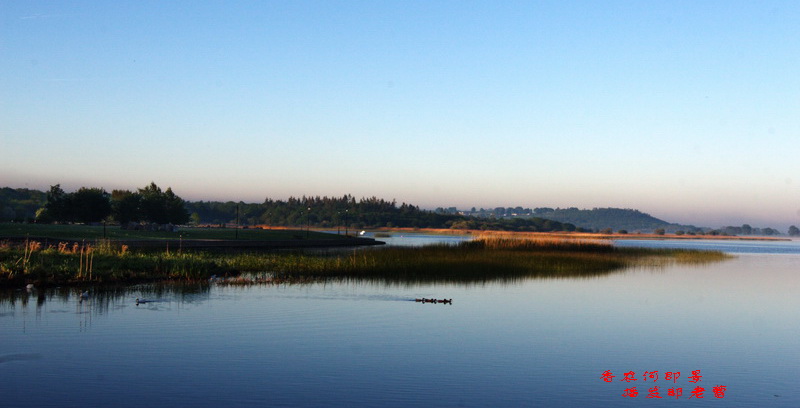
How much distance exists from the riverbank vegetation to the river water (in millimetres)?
3835

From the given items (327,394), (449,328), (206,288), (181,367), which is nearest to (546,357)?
(449,328)

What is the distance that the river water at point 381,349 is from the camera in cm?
1488

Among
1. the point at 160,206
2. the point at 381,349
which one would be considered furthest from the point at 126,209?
the point at 381,349

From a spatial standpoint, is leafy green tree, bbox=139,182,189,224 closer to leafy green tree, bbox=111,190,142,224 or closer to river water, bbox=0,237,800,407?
leafy green tree, bbox=111,190,142,224

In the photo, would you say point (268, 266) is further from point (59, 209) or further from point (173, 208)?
point (173, 208)

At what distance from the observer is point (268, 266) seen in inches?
1815

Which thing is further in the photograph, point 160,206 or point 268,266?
point 160,206

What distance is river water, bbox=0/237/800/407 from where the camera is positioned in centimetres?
1488

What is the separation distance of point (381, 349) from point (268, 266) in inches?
1080

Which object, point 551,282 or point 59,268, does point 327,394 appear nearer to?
point 59,268

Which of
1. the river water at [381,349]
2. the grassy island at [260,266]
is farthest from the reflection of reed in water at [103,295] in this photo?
the grassy island at [260,266]

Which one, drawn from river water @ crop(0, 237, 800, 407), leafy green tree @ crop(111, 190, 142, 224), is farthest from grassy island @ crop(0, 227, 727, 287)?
leafy green tree @ crop(111, 190, 142, 224)

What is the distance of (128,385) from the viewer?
1502 centimetres

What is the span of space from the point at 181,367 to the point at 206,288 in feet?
59.8
